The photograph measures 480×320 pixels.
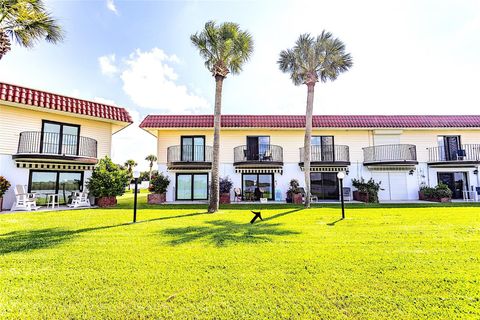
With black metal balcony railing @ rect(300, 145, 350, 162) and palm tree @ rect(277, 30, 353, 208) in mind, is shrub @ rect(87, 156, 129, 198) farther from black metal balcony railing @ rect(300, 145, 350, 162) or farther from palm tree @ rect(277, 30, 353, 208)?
black metal balcony railing @ rect(300, 145, 350, 162)

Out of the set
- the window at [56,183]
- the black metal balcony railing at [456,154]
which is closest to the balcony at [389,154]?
the black metal balcony railing at [456,154]

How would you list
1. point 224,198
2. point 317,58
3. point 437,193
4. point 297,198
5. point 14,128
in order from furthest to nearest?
point 437,193
point 224,198
point 297,198
point 317,58
point 14,128

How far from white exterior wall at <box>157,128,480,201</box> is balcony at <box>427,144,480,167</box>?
1.71 ft

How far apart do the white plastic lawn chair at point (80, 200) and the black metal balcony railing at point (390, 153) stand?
23.2 m

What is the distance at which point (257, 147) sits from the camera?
21.1 metres

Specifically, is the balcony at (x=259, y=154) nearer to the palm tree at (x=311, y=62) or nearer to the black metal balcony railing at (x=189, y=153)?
the black metal balcony railing at (x=189, y=153)

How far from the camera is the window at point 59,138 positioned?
15734mm

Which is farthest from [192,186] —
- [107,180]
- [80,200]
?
[80,200]

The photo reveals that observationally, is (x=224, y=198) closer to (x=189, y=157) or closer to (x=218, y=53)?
(x=189, y=157)

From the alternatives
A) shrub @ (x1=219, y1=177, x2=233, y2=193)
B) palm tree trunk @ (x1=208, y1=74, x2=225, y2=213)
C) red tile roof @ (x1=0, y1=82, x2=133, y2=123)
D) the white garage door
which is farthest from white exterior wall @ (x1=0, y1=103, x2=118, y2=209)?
the white garage door

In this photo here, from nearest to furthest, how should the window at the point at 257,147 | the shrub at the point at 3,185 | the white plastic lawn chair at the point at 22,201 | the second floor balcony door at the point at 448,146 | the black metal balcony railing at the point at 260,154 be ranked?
the shrub at the point at 3,185
the white plastic lawn chair at the point at 22,201
the black metal balcony railing at the point at 260,154
the window at the point at 257,147
the second floor balcony door at the point at 448,146

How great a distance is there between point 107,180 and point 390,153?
23.5 meters

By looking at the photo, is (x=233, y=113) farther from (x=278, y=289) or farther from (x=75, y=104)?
(x=278, y=289)

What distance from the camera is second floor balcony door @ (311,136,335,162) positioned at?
813 inches
